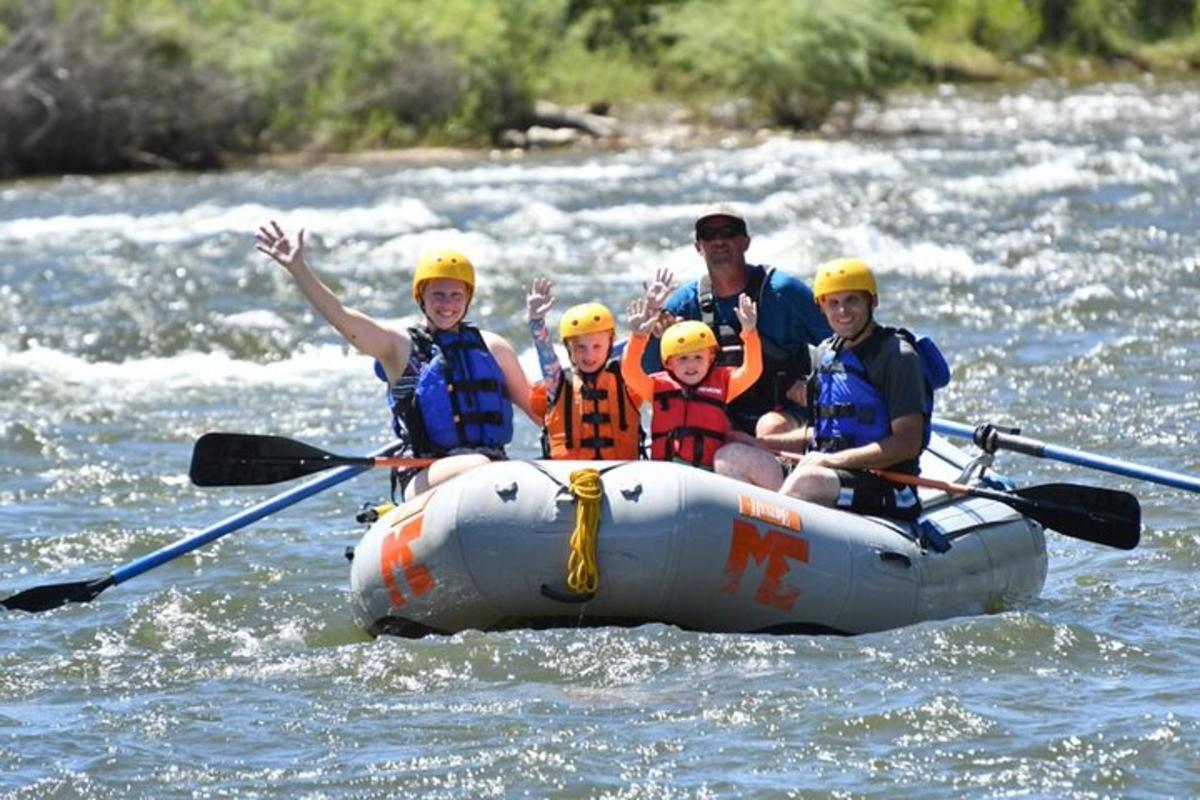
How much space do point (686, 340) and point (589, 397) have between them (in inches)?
14.3

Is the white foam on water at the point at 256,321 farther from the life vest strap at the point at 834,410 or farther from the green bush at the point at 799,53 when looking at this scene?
the green bush at the point at 799,53

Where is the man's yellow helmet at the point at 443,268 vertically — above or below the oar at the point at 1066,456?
above

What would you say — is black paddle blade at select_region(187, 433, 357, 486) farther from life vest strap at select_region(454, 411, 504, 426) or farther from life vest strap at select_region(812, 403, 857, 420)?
life vest strap at select_region(812, 403, 857, 420)

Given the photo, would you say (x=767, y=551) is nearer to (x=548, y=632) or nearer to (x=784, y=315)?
(x=548, y=632)

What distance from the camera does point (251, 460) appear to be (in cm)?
799

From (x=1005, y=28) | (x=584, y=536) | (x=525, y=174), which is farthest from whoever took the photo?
(x=1005, y=28)

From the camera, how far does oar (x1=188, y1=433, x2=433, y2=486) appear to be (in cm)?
796

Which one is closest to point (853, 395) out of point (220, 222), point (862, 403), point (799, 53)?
point (862, 403)

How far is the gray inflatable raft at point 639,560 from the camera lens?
6848mm

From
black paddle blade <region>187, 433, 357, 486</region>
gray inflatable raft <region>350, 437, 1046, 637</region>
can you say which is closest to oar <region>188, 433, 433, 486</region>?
black paddle blade <region>187, 433, 357, 486</region>

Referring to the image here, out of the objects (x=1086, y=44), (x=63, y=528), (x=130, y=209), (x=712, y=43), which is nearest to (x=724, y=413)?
(x=63, y=528)

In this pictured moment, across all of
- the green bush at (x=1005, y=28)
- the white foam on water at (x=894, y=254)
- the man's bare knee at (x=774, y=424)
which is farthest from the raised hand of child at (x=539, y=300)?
the green bush at (x=1005, y=28)

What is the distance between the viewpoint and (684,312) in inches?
326

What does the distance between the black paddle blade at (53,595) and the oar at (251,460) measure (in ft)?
1.68
